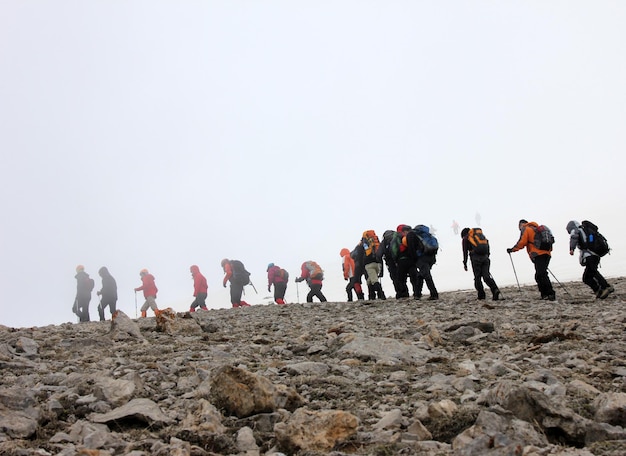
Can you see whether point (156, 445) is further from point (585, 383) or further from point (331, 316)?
point (331, 316)

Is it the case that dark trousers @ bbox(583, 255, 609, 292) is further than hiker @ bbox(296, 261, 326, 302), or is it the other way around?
hiker @ bbox(296, 261, 326, 302)

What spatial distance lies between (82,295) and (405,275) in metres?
14.5

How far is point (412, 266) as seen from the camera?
17703mm

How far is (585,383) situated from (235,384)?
362 centimetres

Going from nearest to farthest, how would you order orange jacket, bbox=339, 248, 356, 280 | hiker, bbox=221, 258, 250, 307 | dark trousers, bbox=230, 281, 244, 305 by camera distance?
orange jacket, bbox=339, 248, 356, 280, hiker, bbox=221, 258, 250, 307, dark trousers, bbox=230, 281, 244, 305

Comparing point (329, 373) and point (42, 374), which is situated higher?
point (42, 374)

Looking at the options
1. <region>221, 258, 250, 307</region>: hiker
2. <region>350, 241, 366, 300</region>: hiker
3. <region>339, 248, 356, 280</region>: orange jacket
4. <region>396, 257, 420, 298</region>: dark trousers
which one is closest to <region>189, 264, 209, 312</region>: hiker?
<region>221, 258, 250, 307</region>: hiker

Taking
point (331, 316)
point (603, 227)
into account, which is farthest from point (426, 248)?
point (603, 227)

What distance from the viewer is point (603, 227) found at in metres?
56.3

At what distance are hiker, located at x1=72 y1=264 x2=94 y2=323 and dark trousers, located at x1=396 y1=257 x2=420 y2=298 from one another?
45.4ft

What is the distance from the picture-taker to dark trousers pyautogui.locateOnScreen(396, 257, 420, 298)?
17453 mm

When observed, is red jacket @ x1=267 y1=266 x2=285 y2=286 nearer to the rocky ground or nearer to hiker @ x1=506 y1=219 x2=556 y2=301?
hiker @ x1=506 y1=219 x2=556 y2=301

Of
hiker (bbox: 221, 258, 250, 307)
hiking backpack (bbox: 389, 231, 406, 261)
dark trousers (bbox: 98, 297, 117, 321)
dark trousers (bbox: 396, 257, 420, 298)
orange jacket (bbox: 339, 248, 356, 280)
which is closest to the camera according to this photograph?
hiking backpack (bbox: 389, 231, 406, 261)

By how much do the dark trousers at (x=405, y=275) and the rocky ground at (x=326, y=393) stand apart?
7.02m
